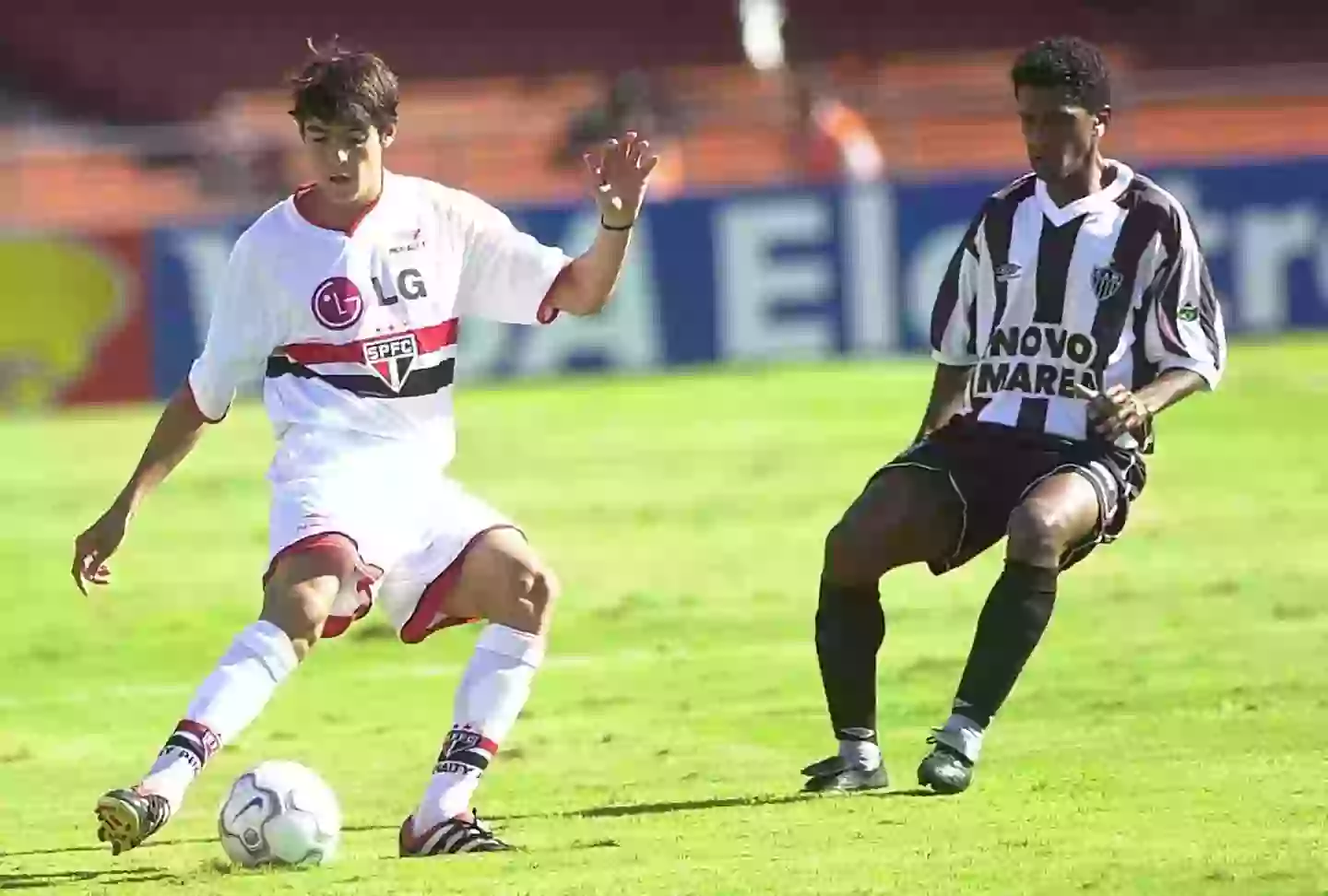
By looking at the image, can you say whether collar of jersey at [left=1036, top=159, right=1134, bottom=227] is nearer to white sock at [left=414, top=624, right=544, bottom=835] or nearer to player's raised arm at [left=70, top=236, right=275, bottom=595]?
white sock at [left=414, top=624, right=544, bottom=835]

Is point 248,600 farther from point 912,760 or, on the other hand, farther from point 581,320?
point 581,320

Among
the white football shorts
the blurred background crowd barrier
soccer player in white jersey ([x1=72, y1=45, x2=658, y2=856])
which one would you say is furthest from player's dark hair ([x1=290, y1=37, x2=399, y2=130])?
the blurred background crowd barrier

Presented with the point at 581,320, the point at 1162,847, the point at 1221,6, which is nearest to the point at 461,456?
the point at 581,320

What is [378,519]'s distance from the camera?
22.0 feet

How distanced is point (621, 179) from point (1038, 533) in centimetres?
145

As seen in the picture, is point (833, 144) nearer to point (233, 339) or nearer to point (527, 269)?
point (527, 269)

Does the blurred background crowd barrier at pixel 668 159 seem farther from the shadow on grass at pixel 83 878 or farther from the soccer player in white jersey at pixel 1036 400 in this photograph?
the shadow on grass at pixel 83 878

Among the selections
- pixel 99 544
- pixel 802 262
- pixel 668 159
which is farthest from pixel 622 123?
pixel 99 544

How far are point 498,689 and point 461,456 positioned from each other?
10304mm

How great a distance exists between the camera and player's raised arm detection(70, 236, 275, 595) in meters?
6.70

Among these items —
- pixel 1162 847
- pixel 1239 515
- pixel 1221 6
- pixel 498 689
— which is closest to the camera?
pixel 1162 847

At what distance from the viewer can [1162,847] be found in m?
6.31

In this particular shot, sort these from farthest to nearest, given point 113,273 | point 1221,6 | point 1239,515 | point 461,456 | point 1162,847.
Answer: point 1221,6
point 113,273
point 461,456
point 1239,515
point 1162,847

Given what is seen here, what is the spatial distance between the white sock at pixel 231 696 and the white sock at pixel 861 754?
A: 5.42 ft
